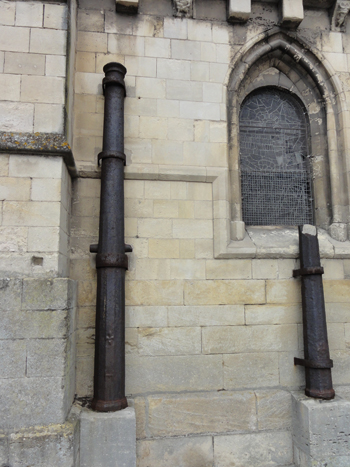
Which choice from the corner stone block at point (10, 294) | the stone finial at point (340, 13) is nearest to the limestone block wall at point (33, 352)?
the corner stone block at point (10, 294)

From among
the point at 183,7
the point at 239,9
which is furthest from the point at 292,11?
the point at 183,7

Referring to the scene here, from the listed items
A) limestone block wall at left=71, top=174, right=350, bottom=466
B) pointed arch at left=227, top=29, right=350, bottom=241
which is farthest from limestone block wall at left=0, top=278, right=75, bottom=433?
pointed arch at left=227, top=29, right=350, bottom=241

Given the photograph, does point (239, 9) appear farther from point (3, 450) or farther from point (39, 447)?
point (3, 450)

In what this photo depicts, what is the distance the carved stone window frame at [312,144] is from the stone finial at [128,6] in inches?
50.4

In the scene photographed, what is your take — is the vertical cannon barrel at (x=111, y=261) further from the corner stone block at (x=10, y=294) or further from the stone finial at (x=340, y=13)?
the stone finial at (x=340, y=13)

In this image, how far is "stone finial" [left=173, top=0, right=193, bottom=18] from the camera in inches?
168

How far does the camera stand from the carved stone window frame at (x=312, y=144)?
407cm

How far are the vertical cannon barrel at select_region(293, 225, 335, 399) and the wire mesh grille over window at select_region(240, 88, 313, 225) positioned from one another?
0.58 m

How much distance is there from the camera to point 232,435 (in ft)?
12.2

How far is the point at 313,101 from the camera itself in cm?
474

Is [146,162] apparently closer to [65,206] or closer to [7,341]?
[65,206]

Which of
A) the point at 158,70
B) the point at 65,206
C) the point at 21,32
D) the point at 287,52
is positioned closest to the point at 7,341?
the point at 65,206

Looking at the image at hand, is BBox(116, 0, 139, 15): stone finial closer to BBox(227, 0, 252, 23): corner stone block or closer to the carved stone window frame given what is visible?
BBox(227, 0, 252, 23): corner stone block

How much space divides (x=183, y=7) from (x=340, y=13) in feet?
6.63
